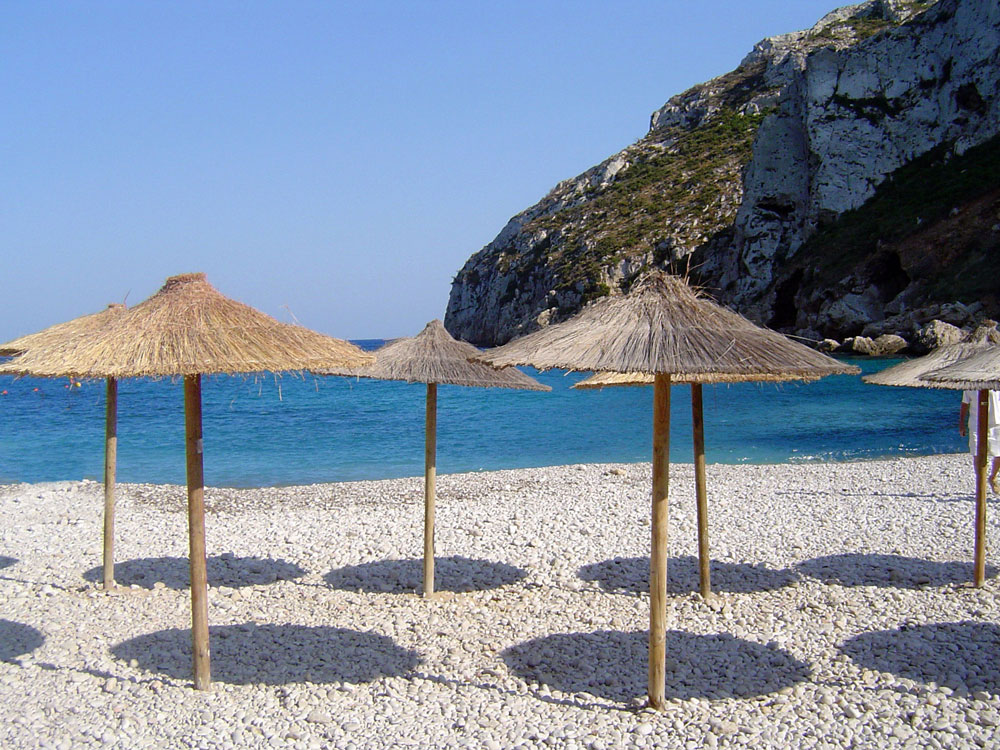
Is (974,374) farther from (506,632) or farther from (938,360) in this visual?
(506,632)

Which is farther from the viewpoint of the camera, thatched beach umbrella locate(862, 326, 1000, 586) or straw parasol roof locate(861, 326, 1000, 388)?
straw parasol roof locate(861, 326, 1000, 388)

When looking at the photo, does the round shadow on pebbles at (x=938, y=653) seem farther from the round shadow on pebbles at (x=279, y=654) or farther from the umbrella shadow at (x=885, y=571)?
the round shadow on pebbles at (x=279, y=654)

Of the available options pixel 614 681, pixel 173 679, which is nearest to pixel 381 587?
pixel 173 679

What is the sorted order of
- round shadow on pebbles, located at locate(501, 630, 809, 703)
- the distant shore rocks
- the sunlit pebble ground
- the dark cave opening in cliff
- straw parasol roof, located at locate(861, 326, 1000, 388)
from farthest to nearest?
the dark cave opening in cliff, the distant shore rocks, straw parasol roof, located at locate(861, 326, 1000, 388), round shadow on pebbles, located at locate(501, 630, 809, 703), the sunlit pebble ground

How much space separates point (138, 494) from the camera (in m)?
13.6

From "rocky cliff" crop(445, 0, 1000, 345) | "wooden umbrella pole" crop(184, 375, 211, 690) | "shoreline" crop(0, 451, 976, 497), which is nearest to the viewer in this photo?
"wooden umbrella pole" crop(184, 375, 211, 690)

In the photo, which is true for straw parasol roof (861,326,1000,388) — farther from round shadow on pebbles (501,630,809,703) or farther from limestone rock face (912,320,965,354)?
limestone rock face (912,320,965,354)

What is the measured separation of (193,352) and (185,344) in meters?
0.11

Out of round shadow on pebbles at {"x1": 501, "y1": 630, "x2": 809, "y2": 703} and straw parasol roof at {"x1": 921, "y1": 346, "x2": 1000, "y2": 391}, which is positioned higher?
straw parasol roof at {"x1": 921, "y1": 346, "x2": 1000, "y2": 391}

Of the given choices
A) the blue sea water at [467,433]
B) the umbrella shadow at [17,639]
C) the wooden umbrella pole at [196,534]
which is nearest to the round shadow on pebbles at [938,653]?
the wooden umbrella pole at [196,534]

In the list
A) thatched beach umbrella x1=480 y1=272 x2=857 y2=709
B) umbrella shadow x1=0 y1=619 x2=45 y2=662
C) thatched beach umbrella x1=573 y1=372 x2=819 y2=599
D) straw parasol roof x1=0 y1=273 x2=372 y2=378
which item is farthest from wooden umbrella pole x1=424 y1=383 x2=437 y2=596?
umbrella shadow x1=0 y1=619 x2=45 y2=662

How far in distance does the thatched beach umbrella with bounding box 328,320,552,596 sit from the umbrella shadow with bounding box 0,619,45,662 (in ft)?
10.2

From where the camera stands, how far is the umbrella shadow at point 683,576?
284 inches

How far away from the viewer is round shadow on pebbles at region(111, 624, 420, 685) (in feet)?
17.4
